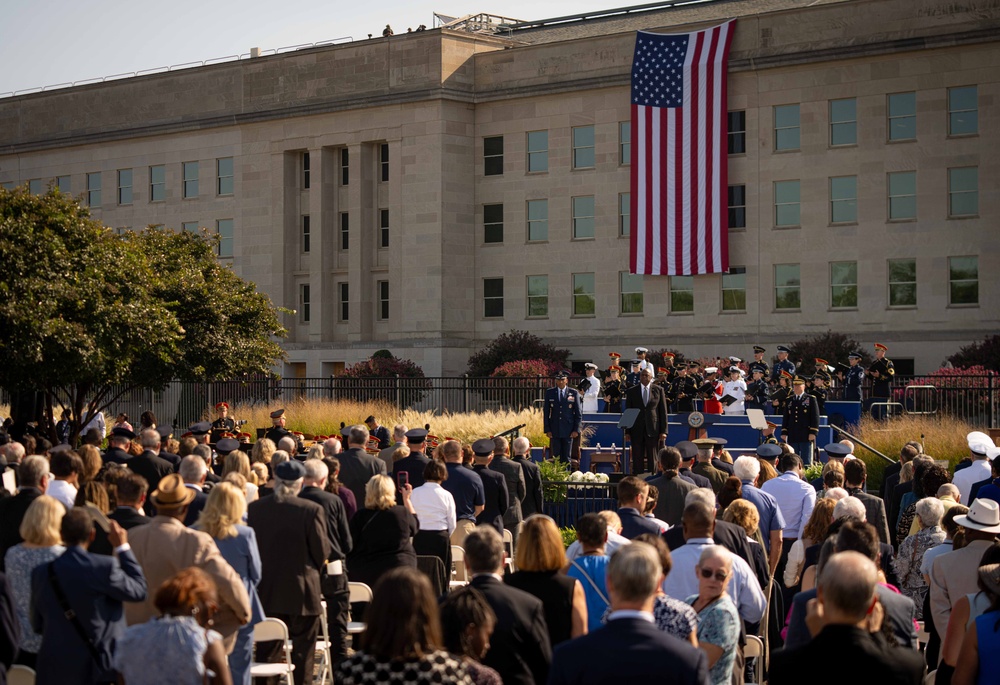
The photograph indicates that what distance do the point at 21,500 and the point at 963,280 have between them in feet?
138

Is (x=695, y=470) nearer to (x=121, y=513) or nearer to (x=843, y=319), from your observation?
(x=121, y=513)

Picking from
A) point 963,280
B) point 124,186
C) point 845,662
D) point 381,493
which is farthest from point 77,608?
point 124,186

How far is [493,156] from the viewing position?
56031 mm

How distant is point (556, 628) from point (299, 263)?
53.9 m

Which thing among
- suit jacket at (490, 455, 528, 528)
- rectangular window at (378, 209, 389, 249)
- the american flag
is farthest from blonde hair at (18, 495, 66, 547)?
rectangular window at (378, 209, 389, 249)

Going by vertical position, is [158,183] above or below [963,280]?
above

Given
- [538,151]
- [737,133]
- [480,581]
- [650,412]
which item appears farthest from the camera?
[538,151]

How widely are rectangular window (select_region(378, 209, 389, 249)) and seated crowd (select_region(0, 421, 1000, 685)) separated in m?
45.2

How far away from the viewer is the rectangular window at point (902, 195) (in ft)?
158

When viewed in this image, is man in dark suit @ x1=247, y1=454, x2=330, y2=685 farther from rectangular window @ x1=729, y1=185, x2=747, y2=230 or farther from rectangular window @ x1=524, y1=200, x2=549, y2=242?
rectangular window @ x1=524, y1=200, x2=549, y2=242

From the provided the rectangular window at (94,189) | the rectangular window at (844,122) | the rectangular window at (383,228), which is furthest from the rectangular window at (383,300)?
the rectangular window at (844,122)

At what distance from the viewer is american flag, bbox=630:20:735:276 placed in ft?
164

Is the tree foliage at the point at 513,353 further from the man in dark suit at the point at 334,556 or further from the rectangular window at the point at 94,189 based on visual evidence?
the man in dark suit at the point at 334,556

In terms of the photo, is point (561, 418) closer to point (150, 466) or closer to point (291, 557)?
point (150, 466)
